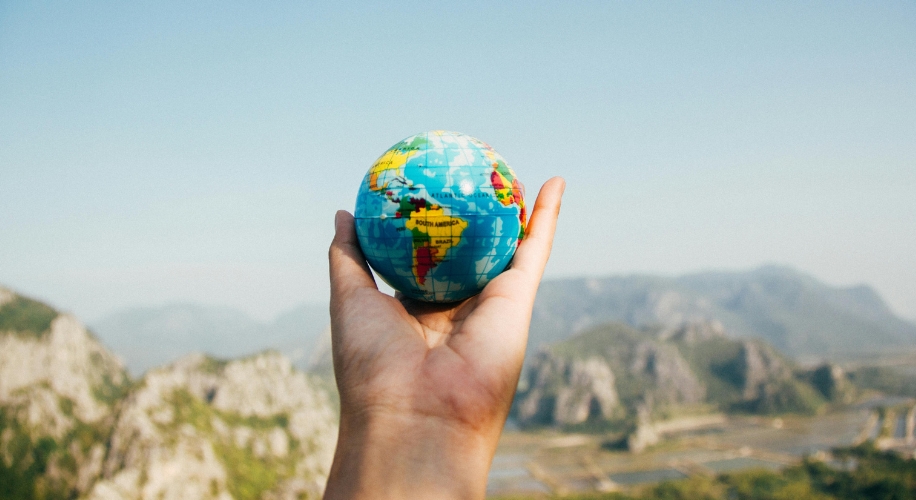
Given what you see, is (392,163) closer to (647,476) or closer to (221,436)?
(221,436)

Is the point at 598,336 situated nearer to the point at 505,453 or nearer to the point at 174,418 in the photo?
the point at 505,453

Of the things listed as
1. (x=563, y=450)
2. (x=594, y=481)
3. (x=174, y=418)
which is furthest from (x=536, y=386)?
(x=174, y=418)

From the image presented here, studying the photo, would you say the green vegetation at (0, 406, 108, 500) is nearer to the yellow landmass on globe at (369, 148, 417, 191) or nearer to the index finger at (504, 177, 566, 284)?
the yellow landmass on globe at (369, 148, 417, 191)

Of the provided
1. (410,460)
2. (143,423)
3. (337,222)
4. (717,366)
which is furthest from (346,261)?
(717,366)

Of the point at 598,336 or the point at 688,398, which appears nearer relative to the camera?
the point at 688,398

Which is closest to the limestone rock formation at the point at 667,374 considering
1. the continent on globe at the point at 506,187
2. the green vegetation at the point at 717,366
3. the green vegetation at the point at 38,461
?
the green vegetation at the point at 717,366

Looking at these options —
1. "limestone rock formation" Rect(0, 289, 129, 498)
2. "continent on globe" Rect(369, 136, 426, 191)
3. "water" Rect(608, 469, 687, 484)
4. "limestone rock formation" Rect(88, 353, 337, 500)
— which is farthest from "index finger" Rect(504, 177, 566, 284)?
"water" Rect(608, 469, 687, 484)

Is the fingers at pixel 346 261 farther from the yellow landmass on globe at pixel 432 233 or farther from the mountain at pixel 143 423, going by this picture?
the mountain at pixel 143 423
